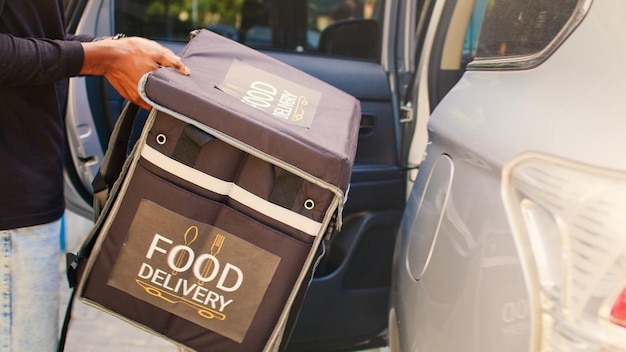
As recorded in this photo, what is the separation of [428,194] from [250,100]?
51 cm

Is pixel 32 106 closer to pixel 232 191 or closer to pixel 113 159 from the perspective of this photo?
pixel 113 159

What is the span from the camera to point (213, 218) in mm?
1271

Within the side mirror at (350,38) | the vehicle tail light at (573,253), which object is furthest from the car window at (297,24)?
the vehicle tail light at (573,253)

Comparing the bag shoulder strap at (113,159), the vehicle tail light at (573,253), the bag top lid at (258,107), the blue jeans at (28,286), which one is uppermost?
the vehicle tail light at (573,253)

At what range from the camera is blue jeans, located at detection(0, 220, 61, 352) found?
4.33 feet

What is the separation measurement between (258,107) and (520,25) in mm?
645

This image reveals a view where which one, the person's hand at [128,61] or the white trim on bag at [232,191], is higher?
the person's hand at [128,61]

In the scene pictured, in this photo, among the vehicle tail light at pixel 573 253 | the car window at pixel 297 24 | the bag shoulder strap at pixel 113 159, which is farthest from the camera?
the car window at pixel 297 24

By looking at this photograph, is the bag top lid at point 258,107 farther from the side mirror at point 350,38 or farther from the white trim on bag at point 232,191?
the side mirror at point 350,38

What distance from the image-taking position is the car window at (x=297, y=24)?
97.0 inches

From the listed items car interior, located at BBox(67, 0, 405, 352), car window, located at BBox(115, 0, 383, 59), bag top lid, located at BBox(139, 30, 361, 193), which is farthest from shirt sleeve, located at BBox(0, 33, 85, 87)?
car window, located at BBox(115, 0, 383, 59)

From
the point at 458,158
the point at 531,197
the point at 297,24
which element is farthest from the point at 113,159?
the point at 297,24

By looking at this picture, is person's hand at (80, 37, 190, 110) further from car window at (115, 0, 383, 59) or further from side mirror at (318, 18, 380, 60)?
side mirror at (318, 18, 380, 60)

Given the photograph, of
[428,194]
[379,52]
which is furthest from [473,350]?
[379,52]
